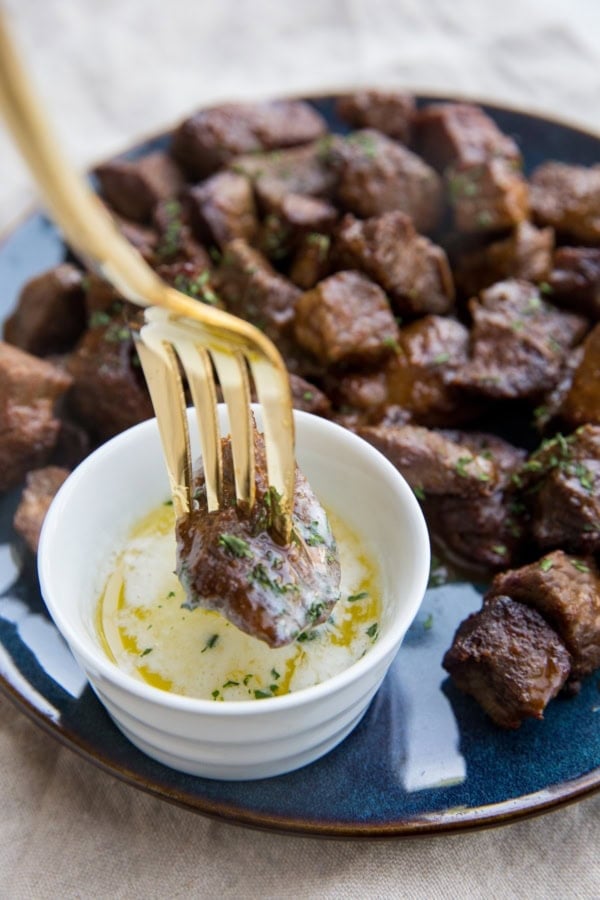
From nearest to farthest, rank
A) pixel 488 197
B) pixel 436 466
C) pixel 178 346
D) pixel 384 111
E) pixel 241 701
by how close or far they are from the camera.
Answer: pixel 178 346
pixel 241 701
pixel 436 466
pixel 488 197
pixel 384 111

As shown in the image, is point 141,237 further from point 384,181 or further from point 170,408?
point 170,408

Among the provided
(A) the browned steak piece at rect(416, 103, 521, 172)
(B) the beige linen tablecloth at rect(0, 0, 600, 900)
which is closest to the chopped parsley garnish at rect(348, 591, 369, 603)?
(A) the browned steak piece at rect(416, 103, 521, 172)

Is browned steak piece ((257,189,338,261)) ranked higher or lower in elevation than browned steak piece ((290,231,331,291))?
higher

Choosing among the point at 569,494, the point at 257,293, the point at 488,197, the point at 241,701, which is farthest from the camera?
the point at 488,197

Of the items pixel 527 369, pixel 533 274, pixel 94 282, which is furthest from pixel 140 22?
pixel 527 369

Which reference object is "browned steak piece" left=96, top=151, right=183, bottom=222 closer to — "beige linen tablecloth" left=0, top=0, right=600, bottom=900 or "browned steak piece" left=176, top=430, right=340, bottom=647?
"beige linen tablecloth" left=0, top=0, right=600, bottom=900

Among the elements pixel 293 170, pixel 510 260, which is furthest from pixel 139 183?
pixel 510 260

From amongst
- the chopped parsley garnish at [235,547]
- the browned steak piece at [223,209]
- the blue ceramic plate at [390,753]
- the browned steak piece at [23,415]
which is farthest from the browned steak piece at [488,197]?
the chopped parsley garnish at [235,547]
